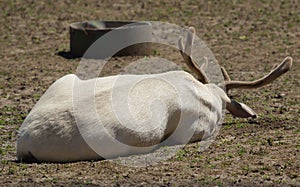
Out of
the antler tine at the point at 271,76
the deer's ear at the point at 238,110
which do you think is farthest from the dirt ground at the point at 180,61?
the antler tine at the point at 271,76

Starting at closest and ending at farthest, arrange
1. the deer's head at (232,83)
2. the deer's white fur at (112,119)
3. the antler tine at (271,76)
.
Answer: the deer's white fur at (112,119)
the deer's head at (232,83)
the antler tine at (271,76)

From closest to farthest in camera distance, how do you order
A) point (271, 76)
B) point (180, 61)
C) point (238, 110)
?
point (238, 110)
point (271, 76)
point (180, 61)

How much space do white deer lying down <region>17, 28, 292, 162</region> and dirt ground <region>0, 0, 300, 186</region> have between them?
0.15 meters

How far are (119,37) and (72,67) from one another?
2.75 feet

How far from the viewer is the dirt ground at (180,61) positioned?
19.0ft

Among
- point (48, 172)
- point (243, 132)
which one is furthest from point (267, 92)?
point (48, 172)

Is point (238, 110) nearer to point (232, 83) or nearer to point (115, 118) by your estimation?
point (232, 83)

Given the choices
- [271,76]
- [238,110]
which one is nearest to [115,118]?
[238,110]

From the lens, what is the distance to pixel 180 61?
11.4 m

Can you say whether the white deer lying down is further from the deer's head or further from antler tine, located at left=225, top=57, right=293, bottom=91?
antler tine, located at left=225, top=57, right=293, bottom=91

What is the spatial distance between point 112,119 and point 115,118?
28 millimetres

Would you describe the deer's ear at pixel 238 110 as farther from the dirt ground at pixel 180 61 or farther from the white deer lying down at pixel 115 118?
the white deer lying down at pixel 115 118

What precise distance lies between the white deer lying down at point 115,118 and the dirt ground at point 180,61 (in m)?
0.15

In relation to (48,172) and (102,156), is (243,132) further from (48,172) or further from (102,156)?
(48,172)
